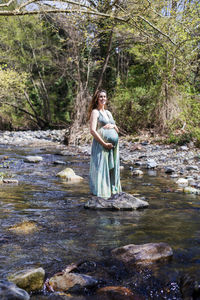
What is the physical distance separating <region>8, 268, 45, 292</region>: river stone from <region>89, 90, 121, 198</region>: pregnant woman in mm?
3279

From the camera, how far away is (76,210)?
5.89m

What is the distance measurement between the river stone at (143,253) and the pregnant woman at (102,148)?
2.49 m

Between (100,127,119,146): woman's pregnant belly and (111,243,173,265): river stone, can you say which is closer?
(111,243,173,265): river stone

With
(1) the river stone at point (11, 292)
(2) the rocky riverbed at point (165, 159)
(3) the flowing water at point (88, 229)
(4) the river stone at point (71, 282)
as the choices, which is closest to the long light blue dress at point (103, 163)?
(3) the flowing water at point (88, 229)

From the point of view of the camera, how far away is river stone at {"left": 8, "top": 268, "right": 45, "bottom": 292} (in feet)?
10.0

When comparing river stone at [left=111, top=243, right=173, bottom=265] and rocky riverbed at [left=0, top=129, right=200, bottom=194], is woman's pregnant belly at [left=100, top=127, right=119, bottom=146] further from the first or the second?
river stone at [left=111, top=243, right=173, bottom=265]

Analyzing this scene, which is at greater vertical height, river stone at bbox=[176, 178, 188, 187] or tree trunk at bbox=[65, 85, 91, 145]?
tree trunk at bbox=[65, 85, 91, 145]

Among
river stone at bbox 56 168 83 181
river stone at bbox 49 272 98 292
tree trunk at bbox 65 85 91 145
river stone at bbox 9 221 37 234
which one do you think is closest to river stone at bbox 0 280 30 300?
river stone at bbox 49 272 98 292

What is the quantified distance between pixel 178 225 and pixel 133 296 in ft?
7.51

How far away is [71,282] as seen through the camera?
125 inches

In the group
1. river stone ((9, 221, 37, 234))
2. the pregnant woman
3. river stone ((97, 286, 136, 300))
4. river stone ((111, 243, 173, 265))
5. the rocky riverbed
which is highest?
the pregnant woman

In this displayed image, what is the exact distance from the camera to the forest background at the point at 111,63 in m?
8.79

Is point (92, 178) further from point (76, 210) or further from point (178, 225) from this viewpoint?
point (178, 225)

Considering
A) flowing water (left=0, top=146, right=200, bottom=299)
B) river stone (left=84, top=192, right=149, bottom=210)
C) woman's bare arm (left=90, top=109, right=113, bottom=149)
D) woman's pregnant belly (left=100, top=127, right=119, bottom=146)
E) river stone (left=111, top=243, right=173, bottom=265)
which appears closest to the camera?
flowing water (left=0, top=146, right=200, bottom=299)
